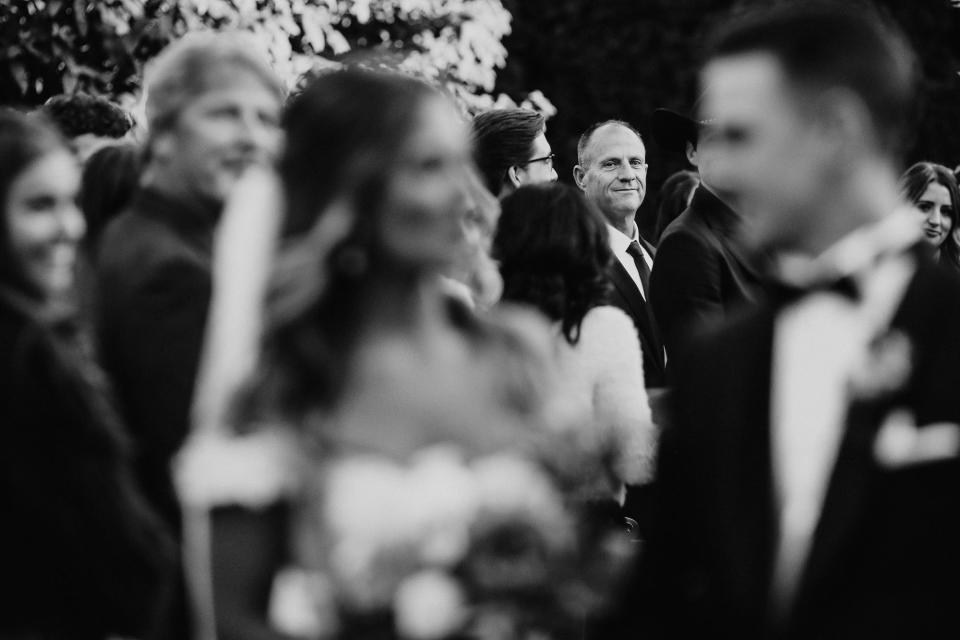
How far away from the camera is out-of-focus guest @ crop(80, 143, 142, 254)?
4857 mm

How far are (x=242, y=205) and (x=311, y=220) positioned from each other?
0.30 meters

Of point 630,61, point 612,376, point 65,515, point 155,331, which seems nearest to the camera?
point 65,515

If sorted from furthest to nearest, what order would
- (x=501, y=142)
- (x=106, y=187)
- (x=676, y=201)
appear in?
(x=676, y=201)
(x=501, y=142)
(x=106, y=187)

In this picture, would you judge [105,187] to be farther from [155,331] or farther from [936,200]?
[936,200]

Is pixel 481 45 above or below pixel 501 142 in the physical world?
below

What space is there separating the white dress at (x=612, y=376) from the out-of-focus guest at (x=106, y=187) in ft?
4.53

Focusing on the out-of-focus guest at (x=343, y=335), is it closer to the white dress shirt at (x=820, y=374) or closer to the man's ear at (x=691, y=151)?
the white dress shirt at (x=820, y=374)

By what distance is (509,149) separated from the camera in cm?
624

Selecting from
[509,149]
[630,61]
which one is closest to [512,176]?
[509,149]

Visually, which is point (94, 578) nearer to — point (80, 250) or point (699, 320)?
point (80, 250)

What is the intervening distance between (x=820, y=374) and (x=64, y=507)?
1627 mm

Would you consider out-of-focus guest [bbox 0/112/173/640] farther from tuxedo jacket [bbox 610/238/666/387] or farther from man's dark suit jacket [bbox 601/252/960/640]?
tuxedo jacket [bbox 610/238/666/387]

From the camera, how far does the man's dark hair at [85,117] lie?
21.3 feet

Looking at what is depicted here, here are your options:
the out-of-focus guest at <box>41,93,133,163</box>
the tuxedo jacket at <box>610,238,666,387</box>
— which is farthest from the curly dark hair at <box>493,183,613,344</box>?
the out-of-focus guest at <box>41,93,133,163</box>
